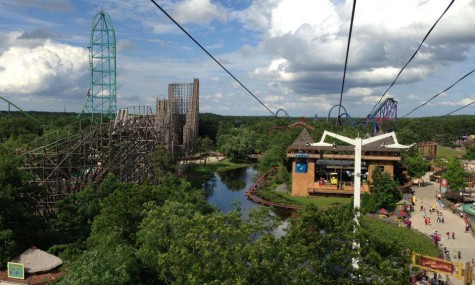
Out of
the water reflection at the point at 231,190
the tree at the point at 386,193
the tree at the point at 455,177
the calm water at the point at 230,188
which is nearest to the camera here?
the tree at the point at 386,193

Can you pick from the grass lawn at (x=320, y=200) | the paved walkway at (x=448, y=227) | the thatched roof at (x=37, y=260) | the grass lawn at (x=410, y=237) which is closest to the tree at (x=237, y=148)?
the grass lawn at (x=320, y=200)

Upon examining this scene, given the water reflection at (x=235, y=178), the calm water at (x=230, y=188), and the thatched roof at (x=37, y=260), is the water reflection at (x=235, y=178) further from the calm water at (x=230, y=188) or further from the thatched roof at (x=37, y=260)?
the thatched roof at (x=37, y=260)

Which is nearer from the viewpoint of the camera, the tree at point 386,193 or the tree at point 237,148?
the tree at point 386,193

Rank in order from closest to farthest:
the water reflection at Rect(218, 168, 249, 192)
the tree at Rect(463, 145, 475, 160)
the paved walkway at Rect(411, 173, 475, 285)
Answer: the paved walkway at Rect(411, 173, 475, 285) → the water reflection at Rect(218, 168, 249, 192) → the tree at Rect(463, 145, 475, 160)

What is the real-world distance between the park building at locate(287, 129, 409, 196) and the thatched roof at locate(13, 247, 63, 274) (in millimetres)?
28455

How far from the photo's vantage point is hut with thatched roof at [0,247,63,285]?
1655 centimetres

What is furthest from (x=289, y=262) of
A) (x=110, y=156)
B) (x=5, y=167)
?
(x=110, y=156)

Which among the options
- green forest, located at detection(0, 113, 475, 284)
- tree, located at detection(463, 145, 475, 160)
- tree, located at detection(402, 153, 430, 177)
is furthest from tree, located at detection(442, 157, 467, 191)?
→ tree, located at detection(463, 145, 475, 160)

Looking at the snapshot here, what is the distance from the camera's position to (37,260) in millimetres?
17484

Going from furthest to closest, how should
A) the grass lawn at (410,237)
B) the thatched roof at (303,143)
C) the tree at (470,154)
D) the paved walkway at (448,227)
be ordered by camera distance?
the tree at (470,154), the thatched roof at (303,143), the paved walkway at (448,227), the grass lawn at (410,237)

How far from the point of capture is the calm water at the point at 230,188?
37625 mm

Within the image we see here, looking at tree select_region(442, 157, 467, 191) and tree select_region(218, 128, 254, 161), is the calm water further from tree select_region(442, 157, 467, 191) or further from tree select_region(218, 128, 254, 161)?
tree select_region(442, 157, 467, 191)

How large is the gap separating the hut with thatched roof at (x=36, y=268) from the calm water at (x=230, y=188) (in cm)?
1692

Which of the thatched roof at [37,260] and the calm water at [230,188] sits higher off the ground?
the thatched roof at [37,260]
